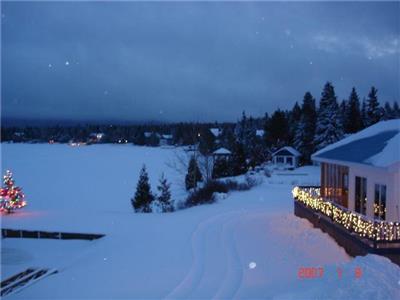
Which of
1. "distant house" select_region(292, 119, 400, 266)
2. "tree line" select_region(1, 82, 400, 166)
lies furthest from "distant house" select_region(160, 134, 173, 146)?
"distant house" select_region(292, 119, 400, 266)

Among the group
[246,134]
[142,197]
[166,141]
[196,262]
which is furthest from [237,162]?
[166,141]

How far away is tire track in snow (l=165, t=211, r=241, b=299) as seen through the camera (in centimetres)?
961

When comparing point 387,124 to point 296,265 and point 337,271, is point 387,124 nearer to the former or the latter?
point 296,265

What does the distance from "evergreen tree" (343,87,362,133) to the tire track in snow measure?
36878 mm

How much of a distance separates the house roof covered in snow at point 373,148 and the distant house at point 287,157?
29632mm

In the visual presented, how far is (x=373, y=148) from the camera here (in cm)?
1451

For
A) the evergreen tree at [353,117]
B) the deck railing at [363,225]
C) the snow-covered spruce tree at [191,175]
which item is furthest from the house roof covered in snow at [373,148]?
the evergreen tree at [353,117]

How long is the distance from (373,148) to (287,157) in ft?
115

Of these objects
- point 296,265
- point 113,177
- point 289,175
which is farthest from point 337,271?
point 113,177

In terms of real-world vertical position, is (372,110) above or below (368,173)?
above

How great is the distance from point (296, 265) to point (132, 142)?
132 m

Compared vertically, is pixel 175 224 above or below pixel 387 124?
below

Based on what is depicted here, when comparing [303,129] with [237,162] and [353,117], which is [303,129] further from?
[237,162]

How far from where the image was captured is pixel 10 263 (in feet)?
48.0
